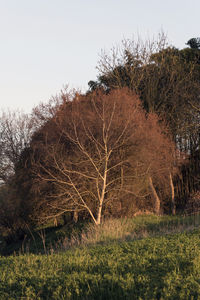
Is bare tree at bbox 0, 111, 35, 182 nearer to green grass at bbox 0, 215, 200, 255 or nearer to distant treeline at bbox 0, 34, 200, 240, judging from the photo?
distant treeline at bbox 0, 34, 200, 240

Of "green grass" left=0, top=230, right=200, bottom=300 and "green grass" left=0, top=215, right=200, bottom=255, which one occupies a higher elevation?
"green grass" left=0, top=230, right=200, bottom=300

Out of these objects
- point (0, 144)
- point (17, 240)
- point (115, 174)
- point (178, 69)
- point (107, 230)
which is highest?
point (178, 69)

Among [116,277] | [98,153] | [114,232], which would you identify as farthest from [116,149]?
[116,277]

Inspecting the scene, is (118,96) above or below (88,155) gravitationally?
above

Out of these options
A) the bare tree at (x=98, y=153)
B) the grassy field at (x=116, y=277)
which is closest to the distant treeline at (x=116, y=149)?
the bare tree at (x=98, y=153)

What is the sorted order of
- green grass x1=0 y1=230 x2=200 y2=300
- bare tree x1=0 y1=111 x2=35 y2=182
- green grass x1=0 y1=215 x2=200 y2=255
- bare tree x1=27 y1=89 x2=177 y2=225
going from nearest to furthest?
1. green grass x1=0 y1=230 x2=200 y2=300
2. green grass x1=0 y1=215 x2=200 y2=255
3. bare tree x1=27 y1=89 x2=177 y2=225
4. bare tree x1=0 y1=111 x2=35 y2=182

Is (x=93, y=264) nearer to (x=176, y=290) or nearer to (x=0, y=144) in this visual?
(x=176, y=290)

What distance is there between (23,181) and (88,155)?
7656 mm

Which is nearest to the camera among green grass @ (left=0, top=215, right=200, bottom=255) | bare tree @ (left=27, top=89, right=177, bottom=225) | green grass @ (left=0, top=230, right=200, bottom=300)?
green grass @ (left=0, top=230, right=200, bottom=300)

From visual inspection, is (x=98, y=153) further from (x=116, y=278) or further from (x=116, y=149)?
(x=116, y=278)

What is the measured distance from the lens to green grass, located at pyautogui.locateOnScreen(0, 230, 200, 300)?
494cm

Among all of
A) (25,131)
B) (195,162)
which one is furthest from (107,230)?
(25,131)

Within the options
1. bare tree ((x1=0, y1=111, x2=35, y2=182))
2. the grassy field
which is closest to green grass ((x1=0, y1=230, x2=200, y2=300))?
the grassy field

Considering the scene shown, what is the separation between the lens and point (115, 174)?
63.0 feet
